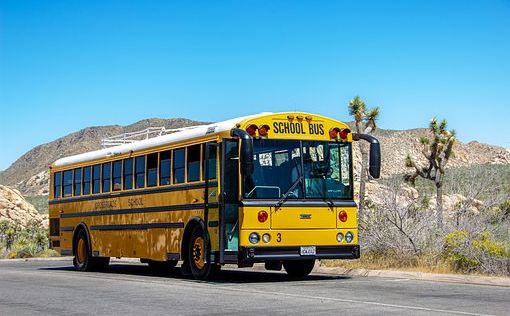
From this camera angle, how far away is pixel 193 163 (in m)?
18.9

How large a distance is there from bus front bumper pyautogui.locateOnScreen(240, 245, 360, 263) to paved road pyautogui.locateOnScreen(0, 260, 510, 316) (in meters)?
0.52

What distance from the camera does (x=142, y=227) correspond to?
70.1ft

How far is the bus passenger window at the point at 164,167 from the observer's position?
2006 centimetres

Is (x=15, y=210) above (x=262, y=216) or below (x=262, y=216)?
above

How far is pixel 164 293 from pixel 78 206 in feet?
33.1

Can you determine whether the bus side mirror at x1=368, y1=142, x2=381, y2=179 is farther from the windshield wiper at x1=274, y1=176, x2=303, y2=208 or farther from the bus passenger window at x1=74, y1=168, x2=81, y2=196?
the bus passenger window at x1=74, y1=168, x2=81, y2=196

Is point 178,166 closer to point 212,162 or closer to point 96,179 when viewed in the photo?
point 212,162

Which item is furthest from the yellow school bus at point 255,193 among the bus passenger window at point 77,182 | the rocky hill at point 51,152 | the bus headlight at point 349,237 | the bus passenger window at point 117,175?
the rocky hill at point 51,152

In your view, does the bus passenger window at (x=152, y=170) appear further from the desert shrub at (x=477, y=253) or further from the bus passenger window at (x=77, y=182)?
the desert shrub at (x=477, y=253)

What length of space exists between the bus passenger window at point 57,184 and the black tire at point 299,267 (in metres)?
9.11

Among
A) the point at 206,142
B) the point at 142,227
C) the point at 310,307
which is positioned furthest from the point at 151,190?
the point at 310,307

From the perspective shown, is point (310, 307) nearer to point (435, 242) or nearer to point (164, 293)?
point (164, 293)

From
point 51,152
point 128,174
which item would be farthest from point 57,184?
point 51,152

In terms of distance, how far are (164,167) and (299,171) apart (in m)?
3.66
